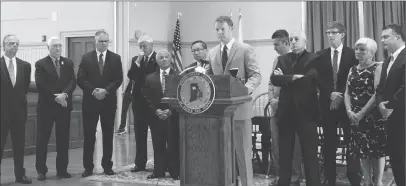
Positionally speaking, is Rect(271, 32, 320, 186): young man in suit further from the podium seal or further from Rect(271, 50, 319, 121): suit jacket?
the podium seal

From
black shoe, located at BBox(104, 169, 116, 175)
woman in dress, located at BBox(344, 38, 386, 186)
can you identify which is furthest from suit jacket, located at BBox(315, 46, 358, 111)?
black shoe, located at BBox(104, 169, 116, 175)

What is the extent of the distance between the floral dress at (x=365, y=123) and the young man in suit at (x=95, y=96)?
233cm

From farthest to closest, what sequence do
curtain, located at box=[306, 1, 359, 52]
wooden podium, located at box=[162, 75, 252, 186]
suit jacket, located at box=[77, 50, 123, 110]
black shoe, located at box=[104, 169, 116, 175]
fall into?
curtain, located at box=[306, 1, 359, 52], black shoe, located at box=[104, 169, 116, 175], suit jacket, located at box=[77, 50, 123, 110], wooden podium, located at box=[162, 75, 252, 186]

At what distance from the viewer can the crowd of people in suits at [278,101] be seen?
10.4 feet

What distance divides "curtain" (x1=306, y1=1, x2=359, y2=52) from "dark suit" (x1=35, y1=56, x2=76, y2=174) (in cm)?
566

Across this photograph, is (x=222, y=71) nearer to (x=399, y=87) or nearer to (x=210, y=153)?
(x=210, y=153)

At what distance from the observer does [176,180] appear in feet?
14.4

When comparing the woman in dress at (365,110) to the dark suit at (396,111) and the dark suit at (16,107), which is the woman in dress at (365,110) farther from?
the dark suit at (16,107)

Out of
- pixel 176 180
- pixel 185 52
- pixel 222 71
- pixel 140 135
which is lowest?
pixel 176 180

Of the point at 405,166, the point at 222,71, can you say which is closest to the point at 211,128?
the point at 222,71

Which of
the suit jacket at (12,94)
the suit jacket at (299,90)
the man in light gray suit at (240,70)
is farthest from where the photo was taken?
the suit jacket at (12,94)

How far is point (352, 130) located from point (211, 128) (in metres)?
1.54

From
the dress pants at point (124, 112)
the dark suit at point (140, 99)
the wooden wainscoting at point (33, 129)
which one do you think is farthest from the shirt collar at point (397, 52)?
the dress pants at point (124, 112)

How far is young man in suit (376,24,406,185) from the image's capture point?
10.3 feet
